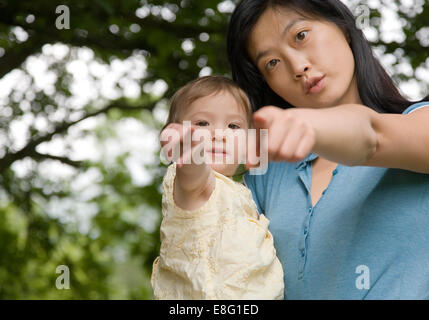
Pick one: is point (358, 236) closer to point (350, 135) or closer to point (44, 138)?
point (350, 135)

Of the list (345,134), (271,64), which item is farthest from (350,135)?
(271,64)

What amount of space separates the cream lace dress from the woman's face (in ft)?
1.11

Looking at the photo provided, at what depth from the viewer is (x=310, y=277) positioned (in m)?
1.17

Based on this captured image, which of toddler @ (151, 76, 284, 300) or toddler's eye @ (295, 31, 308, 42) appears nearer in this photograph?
toddler @ (151, 76, 284, 300)

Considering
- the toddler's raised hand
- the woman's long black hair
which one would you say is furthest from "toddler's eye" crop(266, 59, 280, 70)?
the toddler's raised hand

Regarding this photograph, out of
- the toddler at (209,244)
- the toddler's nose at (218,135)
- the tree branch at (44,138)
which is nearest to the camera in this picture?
the toddler at (209,244)

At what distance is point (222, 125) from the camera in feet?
4.10

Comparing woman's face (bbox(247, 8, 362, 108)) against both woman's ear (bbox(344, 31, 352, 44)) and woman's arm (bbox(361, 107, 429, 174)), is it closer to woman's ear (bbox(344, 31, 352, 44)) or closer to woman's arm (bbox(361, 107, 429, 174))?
woman's ear (bbox(344, 31, 352, 44))

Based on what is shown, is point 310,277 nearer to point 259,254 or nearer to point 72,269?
point 259,254

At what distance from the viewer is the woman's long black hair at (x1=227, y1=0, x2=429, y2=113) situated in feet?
4.32

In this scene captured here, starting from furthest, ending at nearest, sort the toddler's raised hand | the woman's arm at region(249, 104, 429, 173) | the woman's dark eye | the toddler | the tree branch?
the tree branch, the woman's dark eye, the toddler, the toddler's raised hand, the woman's arm at region(249, 104, 429, 173)

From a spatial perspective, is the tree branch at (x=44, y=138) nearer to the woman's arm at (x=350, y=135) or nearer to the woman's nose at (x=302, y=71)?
the woman's nose at (x=302, y=71)

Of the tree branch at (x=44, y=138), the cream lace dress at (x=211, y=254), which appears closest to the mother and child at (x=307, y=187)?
the cream lace dress at (x=211, y=254)

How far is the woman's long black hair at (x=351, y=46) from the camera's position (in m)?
1.32
